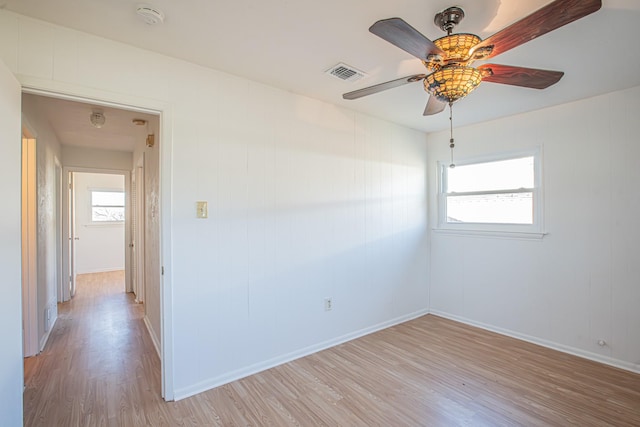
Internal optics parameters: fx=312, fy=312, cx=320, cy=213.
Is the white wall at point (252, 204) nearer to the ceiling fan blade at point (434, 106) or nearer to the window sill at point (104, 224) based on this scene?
the ceiling fan blade at point (434, 106)

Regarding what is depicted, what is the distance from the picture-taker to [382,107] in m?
3.22

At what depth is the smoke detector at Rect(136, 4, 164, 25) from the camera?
1.66 meters

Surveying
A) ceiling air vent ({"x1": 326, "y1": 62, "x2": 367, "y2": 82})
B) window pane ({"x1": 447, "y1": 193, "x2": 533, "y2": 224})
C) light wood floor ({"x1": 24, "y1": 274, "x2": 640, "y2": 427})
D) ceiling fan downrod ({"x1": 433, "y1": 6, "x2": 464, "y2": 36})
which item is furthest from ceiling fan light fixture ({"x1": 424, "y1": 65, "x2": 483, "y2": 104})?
window pane ({"x1": 447, "y1": 193, "x2": 533, "y2": 224})

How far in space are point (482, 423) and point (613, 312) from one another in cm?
184

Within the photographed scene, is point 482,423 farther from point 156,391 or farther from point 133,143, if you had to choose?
point 133,143

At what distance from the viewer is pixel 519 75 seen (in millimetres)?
1771

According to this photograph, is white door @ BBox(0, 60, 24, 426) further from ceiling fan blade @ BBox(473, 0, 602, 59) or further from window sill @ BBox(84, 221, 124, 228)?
window sill @ BBox(84, 221, 124, 228)

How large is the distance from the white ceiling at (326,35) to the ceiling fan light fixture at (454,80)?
34 centimetres

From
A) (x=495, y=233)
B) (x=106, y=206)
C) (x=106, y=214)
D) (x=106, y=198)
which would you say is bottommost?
(x=495, y=233)

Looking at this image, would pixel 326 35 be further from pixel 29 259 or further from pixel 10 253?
pixel 29 259

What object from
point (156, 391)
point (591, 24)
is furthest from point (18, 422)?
point (591, 24)

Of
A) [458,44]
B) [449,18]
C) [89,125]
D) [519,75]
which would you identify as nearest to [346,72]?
[449,18]

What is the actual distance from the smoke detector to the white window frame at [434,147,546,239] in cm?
346

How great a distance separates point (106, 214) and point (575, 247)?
348 inches
